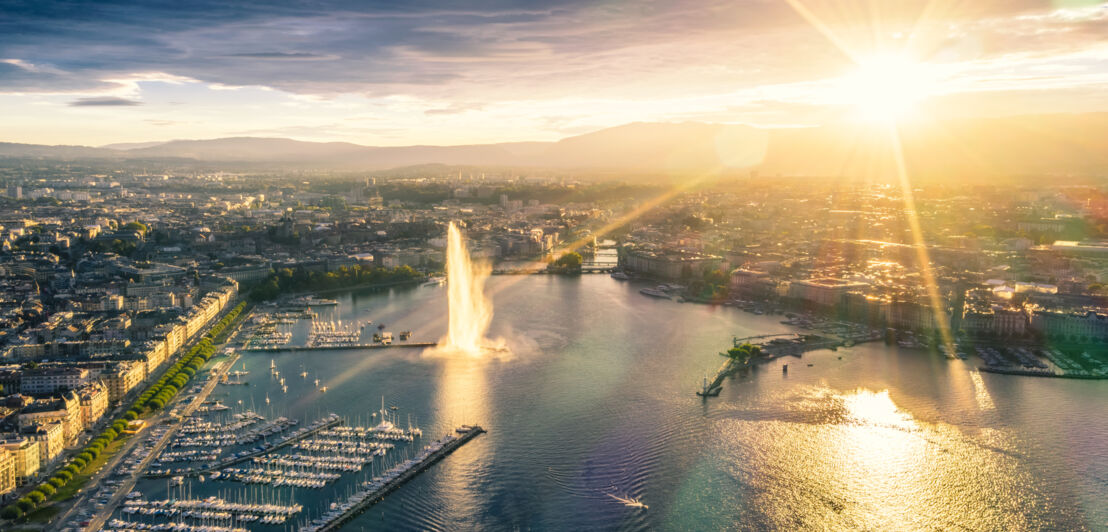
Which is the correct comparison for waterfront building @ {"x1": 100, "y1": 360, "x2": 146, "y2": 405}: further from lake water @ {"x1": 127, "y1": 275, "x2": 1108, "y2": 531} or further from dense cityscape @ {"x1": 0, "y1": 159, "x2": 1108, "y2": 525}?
lake water @ {"x1": 127, "y1": 275, "x2": 1108, "y2": 531}

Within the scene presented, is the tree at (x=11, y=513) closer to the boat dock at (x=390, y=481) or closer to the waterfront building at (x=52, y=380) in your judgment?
the boat dock at (x=390, y=481)

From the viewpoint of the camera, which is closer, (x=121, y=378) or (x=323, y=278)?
(x=121, y=378)

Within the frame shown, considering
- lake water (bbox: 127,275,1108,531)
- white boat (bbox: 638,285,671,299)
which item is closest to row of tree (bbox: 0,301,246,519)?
lake water (bbox: 127,275,1108,531)

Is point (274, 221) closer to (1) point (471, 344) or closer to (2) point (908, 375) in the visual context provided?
(1) point (471, 344)

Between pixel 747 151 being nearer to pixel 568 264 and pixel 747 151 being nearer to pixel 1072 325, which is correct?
pixel 568 264

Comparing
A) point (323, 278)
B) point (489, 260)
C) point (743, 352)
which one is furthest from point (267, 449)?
point (489, 260)

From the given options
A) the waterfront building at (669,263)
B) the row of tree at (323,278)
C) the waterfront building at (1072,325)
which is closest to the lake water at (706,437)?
the waterfront building at (1072,325)

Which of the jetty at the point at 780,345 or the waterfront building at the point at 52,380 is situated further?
the jetty at the point at 780,345
